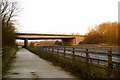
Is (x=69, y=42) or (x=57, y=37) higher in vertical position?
(x=57, y=37)

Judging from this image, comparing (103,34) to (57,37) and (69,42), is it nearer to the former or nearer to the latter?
(69,42)

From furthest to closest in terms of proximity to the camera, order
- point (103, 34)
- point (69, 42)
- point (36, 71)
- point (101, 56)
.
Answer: point (69, 42)
point (103, 34)
point (36, 71)
point (101, 56)

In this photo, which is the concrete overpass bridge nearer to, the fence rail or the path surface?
the path surface

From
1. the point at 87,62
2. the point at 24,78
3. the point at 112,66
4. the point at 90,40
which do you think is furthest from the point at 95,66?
the point at 90,40

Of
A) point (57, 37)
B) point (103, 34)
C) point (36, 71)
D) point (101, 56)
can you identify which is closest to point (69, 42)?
point (57, 37)

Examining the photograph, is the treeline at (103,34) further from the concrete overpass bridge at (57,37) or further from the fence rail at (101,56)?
the fence rail at (101,56)

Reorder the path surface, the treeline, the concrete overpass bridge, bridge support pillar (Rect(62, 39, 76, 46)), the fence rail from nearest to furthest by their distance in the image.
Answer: the fence rail < the path surface < the treeline < the concrete overpass bridge < bridge support pillar (Rect(62, 39, 76, 46))

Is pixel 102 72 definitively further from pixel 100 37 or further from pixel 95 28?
pixel 95 28

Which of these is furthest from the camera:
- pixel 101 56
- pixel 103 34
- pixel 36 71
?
pixel 103 34

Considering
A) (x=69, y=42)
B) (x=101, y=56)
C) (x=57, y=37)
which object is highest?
(x=57, y=37)

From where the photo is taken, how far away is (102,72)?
459 inches

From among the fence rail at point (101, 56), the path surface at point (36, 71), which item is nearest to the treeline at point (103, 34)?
the path surface at point (36, 71)

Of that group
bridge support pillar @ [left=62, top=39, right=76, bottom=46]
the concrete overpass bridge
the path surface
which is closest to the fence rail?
the path surface

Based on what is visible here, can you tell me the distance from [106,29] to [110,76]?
104729 mm
